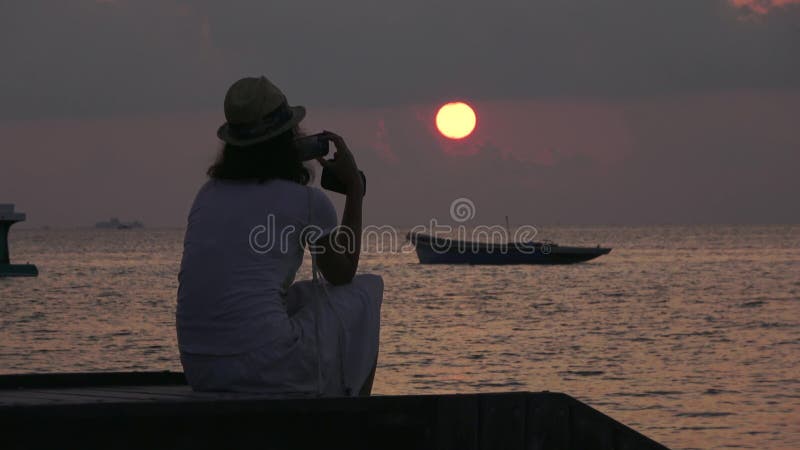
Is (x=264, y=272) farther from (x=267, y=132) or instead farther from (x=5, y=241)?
(x=5, y=241)

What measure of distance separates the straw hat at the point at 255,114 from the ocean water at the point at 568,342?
33.9 ft

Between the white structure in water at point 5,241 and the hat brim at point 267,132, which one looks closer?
the hat brim at point 267,132

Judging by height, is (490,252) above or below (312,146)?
above

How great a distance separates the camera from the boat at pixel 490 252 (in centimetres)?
7225

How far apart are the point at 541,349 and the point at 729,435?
12.4 meters

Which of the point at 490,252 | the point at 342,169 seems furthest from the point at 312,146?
the point at 490,252

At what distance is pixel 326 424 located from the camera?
4.12m

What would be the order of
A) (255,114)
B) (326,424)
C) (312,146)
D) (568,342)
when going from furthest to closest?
(568,342) < (312,146) < (255,114) < (326,424)

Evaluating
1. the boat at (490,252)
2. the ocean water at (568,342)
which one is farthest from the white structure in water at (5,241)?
the boat at (490,252)

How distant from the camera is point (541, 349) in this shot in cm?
2684

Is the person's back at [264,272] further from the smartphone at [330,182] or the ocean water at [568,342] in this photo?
the ocean water at [568,342]

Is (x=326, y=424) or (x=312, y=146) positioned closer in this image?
(x=326, y=424)

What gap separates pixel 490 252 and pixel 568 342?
→ 153 feet

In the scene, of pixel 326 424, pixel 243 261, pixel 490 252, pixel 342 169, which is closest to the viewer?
pixel 326 424
